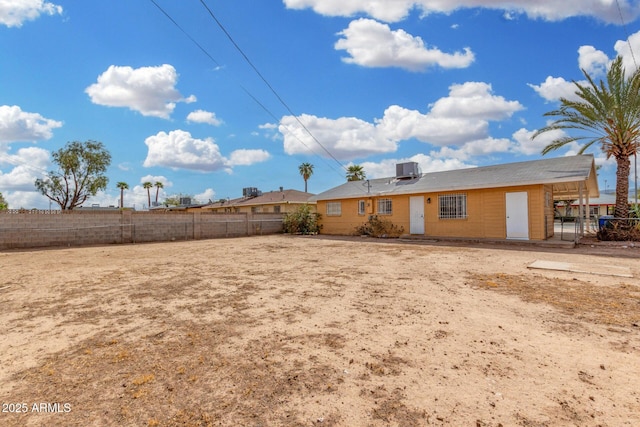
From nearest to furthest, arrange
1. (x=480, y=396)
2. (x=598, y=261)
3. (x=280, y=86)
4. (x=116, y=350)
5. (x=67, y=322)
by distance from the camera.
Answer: (x=480, y=396)
(x=116, y=350)
(x=67, y=322)
(x=598, y=261)
(x=280, y=86)

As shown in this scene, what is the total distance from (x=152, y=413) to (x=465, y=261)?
27.2 ft

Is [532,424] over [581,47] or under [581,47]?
under

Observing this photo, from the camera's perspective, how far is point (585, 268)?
7.37 m

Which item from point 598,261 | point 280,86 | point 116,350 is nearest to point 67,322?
point 116,350

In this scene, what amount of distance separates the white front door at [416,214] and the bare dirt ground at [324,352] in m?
9.71

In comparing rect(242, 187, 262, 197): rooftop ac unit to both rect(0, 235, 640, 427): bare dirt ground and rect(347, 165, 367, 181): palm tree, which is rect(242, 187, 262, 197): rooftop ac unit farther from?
rect(0, 235, 640, 427): bare dirt ground

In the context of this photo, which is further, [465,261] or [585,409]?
[465,261]

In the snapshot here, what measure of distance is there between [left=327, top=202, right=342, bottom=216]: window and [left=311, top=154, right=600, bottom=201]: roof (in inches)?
21.4

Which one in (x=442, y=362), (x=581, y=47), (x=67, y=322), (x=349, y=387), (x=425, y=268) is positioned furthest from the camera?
(x=581, y=47)

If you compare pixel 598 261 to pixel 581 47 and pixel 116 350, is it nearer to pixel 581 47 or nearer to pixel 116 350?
pixel 581 47

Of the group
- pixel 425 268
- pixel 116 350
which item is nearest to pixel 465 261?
pixel 425 268

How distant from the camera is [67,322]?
13.6 ft

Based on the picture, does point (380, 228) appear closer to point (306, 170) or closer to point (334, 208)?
point (334, 208)

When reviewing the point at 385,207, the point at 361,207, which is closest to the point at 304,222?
the point at 361,207
